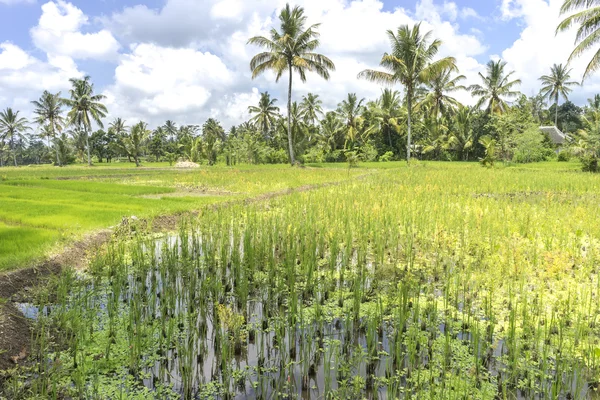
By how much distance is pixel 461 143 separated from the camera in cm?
3453

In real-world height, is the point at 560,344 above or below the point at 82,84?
below

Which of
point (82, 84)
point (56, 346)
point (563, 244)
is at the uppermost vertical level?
point (82, 84)

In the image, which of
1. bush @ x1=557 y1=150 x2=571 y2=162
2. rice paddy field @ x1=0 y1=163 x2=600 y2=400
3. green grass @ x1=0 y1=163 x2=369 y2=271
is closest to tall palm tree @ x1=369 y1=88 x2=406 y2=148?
bush @ x1=557 y1=150 x2=571 y2=162

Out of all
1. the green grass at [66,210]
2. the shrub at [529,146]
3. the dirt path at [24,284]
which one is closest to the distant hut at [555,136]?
the shrub at [529,146]

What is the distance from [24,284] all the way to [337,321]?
361 centimetres

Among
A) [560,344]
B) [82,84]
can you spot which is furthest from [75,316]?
[82,84]

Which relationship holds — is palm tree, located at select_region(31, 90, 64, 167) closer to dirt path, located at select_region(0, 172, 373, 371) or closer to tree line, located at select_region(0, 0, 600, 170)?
tree line, located at select_region(0, 0, 600, 170)

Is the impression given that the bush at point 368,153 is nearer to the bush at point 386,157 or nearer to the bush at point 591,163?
the bush at point 386,157

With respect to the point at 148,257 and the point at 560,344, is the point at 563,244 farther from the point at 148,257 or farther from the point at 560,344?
the point at 148,257

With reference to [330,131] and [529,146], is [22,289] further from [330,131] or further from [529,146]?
[330,131]

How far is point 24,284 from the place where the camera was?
14.0ft

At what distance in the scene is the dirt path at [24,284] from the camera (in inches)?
114

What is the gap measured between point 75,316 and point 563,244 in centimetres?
620

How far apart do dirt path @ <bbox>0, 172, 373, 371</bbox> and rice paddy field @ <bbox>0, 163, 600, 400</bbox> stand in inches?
5.0
